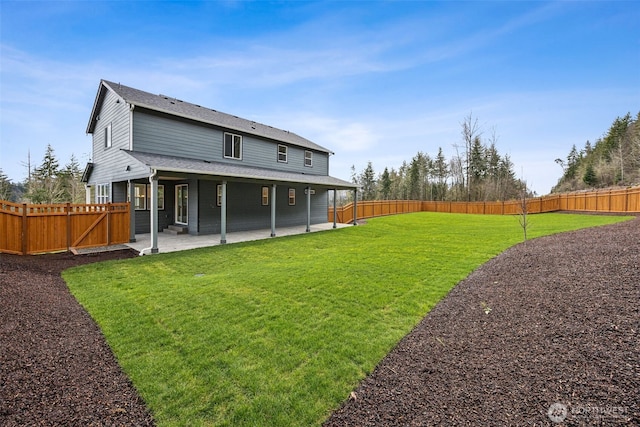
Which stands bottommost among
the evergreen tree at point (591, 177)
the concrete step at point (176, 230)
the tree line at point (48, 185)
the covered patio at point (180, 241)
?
the covered patio at point (180, 241)

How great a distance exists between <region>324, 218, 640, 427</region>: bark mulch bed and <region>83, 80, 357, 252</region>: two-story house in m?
8.57

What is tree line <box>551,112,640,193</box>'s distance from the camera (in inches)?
1436

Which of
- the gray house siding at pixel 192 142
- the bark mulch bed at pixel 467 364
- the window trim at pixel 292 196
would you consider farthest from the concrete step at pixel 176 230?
the bark mulch bed at pixel 467 364

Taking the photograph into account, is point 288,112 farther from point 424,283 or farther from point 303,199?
point 424,283

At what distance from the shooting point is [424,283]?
5637 mm

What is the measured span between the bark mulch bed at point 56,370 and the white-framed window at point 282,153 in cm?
1307

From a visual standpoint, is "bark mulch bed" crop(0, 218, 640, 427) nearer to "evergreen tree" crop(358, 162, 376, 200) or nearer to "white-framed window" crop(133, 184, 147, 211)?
"white-framed window" crop(133, 184, 147, 211)

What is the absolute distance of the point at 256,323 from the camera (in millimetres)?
3902

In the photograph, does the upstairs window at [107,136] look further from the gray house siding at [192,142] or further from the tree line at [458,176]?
the tree line at [458,176]

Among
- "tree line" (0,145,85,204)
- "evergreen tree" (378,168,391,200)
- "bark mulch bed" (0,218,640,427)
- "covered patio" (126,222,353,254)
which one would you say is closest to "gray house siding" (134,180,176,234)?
"covered patio" (126,222,353,254)

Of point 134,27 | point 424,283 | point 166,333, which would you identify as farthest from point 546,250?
point 134,27

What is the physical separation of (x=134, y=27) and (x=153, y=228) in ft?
30.4

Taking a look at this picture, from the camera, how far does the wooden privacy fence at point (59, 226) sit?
7805 mm

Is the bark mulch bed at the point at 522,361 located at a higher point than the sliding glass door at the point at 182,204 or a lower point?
lower
